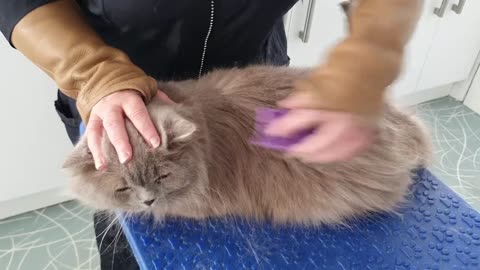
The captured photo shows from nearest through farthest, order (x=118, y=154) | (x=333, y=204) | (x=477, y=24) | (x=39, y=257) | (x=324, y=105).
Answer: (x=324, y=105), (x=118, y=154), (x=333, y=204), (x=39, y=257), (x=477, y=24)

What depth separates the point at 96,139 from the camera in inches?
26.9

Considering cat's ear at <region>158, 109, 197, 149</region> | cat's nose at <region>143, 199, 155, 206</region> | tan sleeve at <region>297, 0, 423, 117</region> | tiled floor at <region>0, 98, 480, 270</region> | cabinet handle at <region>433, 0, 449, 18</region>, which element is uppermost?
tan sleeve at <region>297, 0, 423, 117</region>

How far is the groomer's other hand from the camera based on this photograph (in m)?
0.66

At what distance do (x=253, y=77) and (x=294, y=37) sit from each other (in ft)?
2.79

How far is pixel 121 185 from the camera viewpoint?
0.70m

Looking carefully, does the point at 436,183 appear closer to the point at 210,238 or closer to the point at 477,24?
the point at 210,238

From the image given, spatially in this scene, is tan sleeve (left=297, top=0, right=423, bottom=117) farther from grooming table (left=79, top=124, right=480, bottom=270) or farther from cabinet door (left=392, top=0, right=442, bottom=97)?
cabinet door (left=392, top=0, right=442, bottom=97)

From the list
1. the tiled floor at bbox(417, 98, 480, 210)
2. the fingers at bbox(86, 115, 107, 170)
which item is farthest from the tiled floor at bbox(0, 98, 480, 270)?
the fingers at bbox(86, 115, 107, 170)

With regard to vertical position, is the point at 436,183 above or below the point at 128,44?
below

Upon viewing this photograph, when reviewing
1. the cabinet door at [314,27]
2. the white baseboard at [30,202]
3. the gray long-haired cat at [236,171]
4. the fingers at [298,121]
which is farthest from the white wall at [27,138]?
the fingers at [298,121]

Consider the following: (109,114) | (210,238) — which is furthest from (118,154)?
(210,238)

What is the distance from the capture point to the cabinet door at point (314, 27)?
1.57 metres

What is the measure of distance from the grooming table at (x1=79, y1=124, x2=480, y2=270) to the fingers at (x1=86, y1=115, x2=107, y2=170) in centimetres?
12

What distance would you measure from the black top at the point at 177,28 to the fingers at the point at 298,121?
A: 0.35 metres
